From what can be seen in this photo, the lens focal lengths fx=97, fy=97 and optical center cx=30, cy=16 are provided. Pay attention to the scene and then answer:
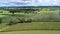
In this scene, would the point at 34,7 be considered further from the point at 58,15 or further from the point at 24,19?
the point at 58,15

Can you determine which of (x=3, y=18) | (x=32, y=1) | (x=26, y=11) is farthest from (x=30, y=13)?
(x=3, y=18)

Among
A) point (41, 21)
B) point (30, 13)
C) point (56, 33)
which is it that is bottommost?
point (56, 33)

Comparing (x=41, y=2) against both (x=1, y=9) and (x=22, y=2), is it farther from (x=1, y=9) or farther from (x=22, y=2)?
(x=1, y=9)

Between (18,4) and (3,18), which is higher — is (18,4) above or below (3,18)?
above

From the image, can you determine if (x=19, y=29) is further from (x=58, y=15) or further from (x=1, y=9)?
(x=58, y=15)

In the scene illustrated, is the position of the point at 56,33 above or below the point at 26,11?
below

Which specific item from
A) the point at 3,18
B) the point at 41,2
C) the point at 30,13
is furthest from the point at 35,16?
the point at 3,18

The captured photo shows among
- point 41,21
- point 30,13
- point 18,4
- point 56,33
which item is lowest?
point 56,33
